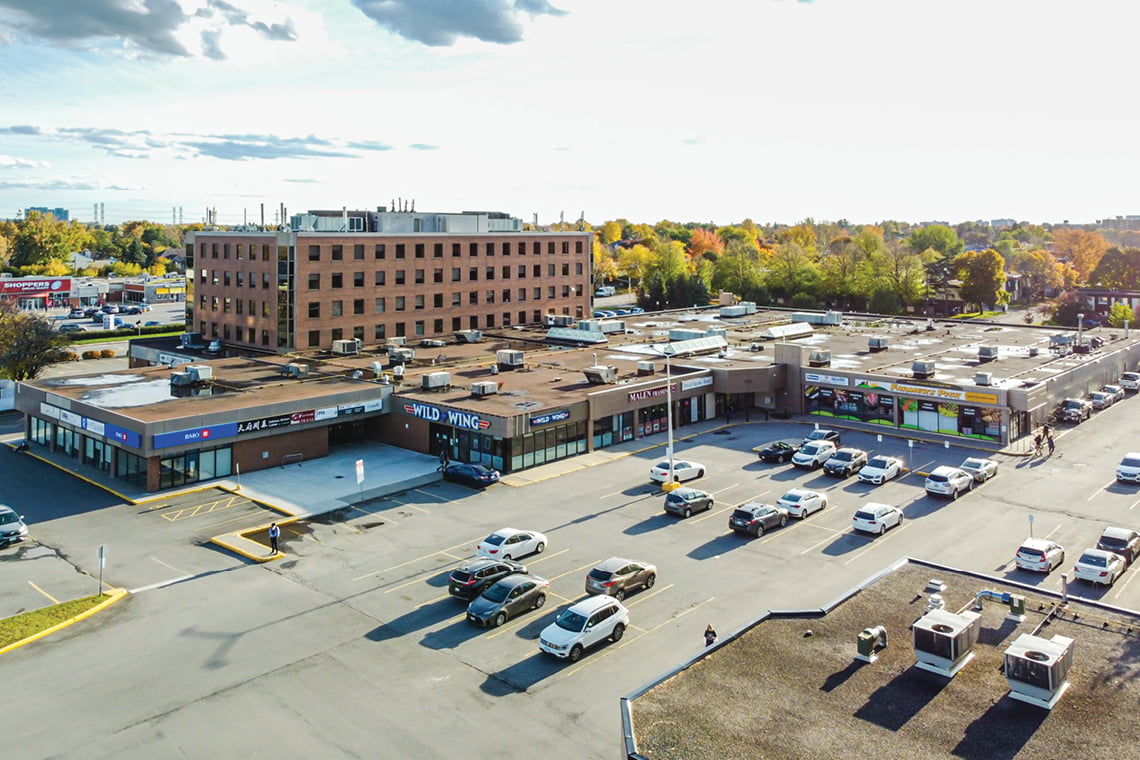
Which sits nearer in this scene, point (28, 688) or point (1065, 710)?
point (1065, 710)

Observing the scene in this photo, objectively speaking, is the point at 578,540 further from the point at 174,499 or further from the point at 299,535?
the point at 174,499

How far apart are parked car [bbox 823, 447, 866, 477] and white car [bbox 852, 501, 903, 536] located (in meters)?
8.65

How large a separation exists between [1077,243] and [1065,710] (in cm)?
19250

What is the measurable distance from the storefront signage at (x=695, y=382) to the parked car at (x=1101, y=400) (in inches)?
1228

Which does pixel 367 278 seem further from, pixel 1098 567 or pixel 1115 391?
pixel 1115 391

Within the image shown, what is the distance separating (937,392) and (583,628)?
40.0 m

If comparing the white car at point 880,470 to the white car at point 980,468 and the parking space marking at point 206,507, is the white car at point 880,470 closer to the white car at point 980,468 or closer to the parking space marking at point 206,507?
the white car at point 980,468

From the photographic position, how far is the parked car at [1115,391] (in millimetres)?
70675

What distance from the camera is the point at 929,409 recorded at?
59.3m

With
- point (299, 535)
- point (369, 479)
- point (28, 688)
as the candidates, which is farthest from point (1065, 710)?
point (369, 479)

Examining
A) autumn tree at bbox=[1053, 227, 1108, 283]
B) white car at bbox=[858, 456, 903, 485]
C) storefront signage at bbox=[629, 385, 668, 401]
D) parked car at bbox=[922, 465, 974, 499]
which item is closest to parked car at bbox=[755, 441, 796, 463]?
white car at bbox=[858, 456, 903, 485]

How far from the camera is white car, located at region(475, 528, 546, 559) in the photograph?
35.5 m

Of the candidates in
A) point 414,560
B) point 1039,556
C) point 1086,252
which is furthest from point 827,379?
point 1086,252

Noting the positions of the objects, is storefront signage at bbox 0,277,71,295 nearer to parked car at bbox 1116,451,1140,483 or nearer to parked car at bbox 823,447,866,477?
parked car at bbox 823,447,866,477
